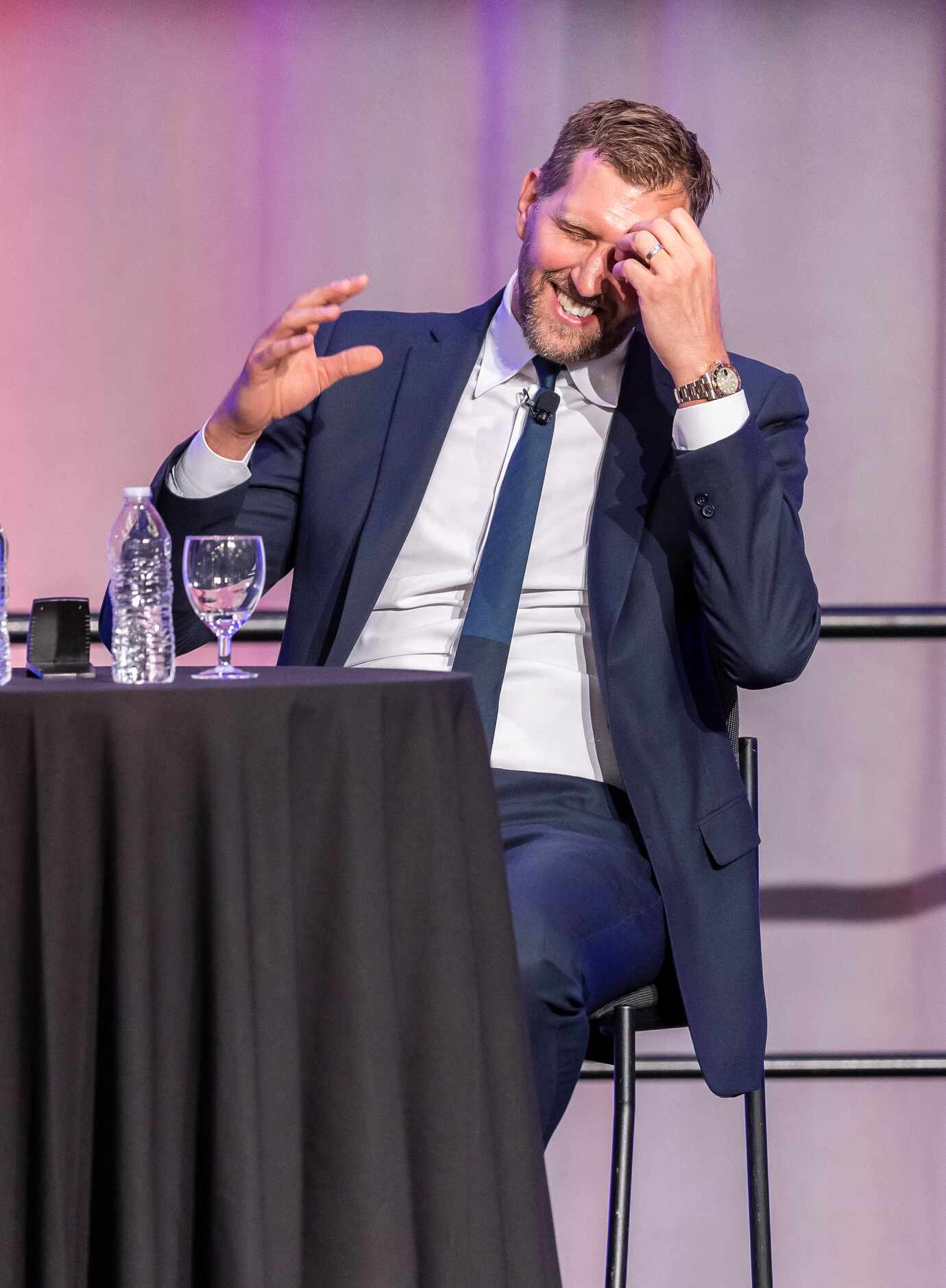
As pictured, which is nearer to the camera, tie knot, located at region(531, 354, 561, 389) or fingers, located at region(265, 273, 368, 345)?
fingers, located at region(265, 273, 368, 345)

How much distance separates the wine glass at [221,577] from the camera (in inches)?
55.2

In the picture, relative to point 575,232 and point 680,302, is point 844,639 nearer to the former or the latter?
point 680,302

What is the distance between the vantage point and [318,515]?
75.9 inches

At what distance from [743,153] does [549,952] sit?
5.37ft

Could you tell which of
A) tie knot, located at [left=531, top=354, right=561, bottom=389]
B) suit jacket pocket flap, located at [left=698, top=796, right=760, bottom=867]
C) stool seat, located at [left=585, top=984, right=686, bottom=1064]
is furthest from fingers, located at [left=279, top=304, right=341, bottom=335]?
stool seat, located at [left=585, top=984, right=686, bottom=1064]

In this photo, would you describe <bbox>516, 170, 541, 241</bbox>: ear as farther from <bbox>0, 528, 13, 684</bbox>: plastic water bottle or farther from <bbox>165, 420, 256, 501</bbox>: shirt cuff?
<bbox>0, 528, 13, 684</bbox>: plastic water bottle

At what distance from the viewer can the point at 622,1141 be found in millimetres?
1749

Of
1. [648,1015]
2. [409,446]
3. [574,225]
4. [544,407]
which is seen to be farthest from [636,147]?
[648,1015]

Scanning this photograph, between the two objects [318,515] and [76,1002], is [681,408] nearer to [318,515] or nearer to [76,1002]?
[318,515]

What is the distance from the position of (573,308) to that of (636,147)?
0.22m

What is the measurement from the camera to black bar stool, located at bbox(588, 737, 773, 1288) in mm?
1687

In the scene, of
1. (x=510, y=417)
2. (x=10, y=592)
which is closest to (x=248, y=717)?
(x=510, y=417)

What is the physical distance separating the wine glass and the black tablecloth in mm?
233

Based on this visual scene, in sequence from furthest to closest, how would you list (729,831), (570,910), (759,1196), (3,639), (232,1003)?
(759,1196) → (729,831) → (570,910) → (3,639) → (232,1003)
